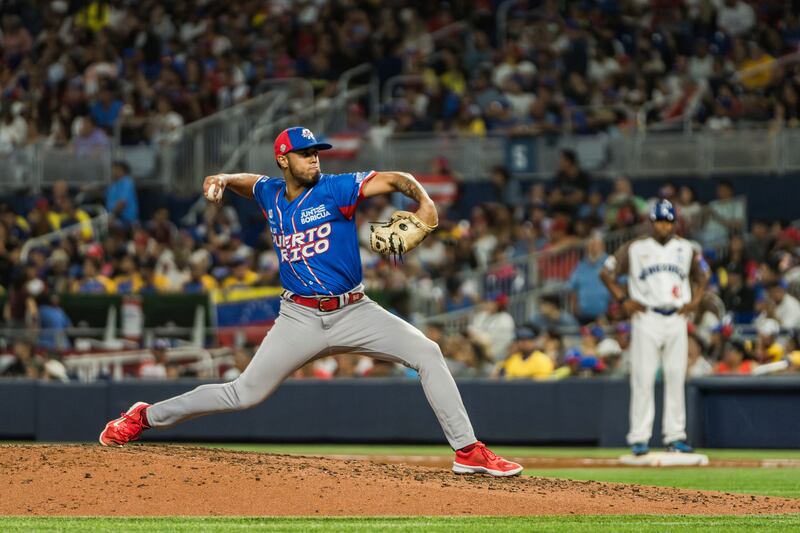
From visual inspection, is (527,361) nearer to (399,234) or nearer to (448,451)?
(448,451)

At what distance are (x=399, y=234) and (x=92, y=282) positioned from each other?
1270 cm

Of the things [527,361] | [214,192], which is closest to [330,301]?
[214,192]

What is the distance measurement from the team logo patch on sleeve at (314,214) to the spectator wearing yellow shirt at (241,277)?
10623 millimetres

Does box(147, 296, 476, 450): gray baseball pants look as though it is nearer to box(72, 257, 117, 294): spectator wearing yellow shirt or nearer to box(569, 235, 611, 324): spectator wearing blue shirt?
box(569, 235, 611, 324): spectator wearing blue shirt

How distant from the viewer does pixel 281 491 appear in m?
8.27

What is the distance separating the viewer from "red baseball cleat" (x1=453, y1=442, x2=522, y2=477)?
8.88 m

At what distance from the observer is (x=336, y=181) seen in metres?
8.66

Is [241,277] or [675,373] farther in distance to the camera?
[241,277]

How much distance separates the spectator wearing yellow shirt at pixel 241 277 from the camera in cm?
1945

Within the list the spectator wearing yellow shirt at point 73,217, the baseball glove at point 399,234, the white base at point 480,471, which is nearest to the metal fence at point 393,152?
the spectator wearing yellow shirt at point 73,217

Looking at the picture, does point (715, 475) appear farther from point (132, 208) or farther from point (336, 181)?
point (132, 208)

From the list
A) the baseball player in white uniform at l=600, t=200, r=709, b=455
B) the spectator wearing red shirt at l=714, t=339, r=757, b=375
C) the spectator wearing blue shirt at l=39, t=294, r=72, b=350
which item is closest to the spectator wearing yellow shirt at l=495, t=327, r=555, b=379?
the spectator wearing red shirt at l=714, t=339, r=757, b=375

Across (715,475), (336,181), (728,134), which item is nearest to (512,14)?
(728,134)

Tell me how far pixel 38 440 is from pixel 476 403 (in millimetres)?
4999
